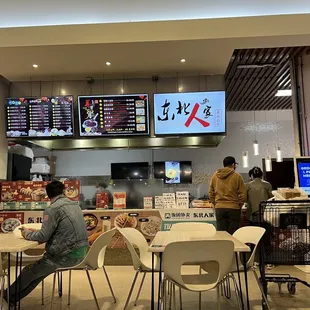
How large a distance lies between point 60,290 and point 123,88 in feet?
11.1

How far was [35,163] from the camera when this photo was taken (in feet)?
23.1

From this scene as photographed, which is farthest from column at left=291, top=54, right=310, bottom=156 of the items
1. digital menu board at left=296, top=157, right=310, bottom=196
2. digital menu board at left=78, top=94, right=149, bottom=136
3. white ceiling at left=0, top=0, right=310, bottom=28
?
digital menu board at left=78, top=94, right=149, bottom=136

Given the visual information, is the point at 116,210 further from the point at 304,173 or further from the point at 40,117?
the point at 304,173

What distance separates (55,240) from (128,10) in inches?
126

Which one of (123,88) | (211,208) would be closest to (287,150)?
(211,208)

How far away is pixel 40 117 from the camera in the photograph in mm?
5480

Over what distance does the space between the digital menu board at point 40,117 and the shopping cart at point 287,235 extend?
3558 millimetres

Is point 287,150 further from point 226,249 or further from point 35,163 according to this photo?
point 226,249

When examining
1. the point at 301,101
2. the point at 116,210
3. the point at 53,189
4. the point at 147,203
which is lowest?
the point at 116,210

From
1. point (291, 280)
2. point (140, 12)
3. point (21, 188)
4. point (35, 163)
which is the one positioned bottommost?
point (291, 280)

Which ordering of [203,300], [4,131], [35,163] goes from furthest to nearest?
[35,163] → [4,131] → [203,300]

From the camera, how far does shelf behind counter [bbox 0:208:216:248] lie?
211 inches

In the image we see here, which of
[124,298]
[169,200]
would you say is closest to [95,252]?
[124,298]

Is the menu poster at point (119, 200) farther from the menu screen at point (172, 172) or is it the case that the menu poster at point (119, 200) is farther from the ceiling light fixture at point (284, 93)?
the ceiling light fixture at point (284, 93)
